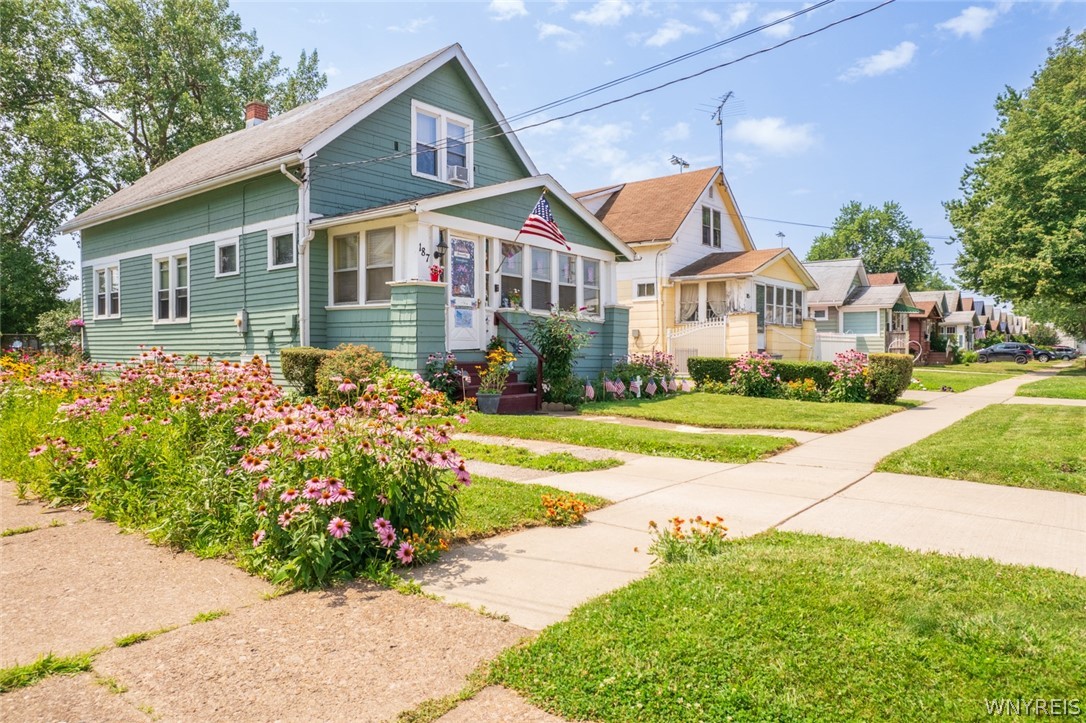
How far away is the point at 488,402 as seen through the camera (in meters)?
11.9

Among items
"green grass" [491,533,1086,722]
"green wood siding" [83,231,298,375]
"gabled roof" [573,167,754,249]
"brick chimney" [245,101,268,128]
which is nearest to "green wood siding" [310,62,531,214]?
"green wood siding" [83,231,298,375]

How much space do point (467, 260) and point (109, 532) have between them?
A: 9.21 meters

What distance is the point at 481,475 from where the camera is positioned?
6.80 m

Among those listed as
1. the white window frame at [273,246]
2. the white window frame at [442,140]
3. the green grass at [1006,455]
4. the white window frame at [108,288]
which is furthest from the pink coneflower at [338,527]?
the white window frame at [108,288]

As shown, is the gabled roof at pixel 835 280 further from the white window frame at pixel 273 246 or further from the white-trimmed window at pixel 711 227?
the white window frame at pixel 273 246

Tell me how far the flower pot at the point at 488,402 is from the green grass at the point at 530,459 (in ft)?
10.6

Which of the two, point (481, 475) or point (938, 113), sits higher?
point (938, 113)

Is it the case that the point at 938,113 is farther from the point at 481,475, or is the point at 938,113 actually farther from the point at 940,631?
the point at 940,631

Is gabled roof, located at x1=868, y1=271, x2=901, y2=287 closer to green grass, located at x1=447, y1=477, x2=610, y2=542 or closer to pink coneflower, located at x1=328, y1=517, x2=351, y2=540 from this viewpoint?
green grass, located at x1=447, y1=477, x2=610, y2=542

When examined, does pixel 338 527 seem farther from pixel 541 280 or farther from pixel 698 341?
pixel 698 341

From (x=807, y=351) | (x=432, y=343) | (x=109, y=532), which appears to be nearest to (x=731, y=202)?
(x=807, y=351)

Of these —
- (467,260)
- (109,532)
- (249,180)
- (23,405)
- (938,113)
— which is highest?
(938,113)

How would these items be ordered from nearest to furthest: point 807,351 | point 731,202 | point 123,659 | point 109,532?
point 123,659, point 109,532, point 807,351, point 731,202

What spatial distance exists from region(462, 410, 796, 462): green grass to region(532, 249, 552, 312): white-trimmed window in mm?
4863
